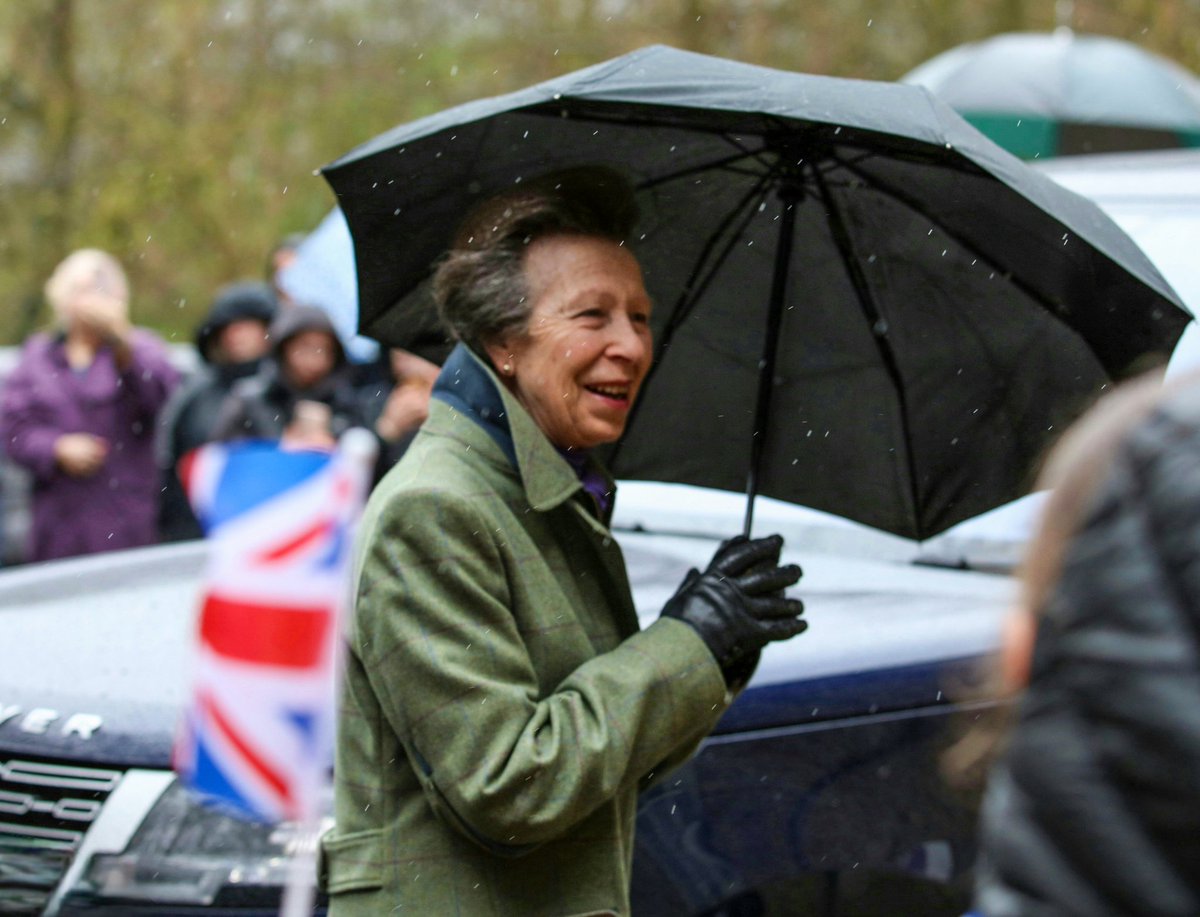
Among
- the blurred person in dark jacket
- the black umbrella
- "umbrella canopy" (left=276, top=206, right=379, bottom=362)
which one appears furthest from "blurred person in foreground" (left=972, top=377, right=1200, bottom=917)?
"umbrella canopy" (left=276, top=206, right=379, bottom=362)

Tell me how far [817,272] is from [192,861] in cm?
141

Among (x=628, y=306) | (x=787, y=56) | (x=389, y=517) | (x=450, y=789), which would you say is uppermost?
(x=787, y=56)

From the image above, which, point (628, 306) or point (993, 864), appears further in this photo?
point (628, 306)

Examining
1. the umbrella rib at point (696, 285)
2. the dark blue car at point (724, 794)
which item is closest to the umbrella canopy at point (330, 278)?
the dark blue car at point (724, 794)

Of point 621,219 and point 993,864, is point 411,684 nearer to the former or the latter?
point 621,219

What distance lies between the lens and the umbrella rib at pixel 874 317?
8.71 ft

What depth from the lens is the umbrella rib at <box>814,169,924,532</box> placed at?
2.66 metres

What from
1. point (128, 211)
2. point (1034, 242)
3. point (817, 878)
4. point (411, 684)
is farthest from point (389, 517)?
point (128, 211)

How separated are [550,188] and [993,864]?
152cm

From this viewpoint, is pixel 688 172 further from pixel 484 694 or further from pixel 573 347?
pixel 484 694

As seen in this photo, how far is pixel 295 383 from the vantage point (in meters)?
6.02

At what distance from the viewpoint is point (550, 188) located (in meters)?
2.45

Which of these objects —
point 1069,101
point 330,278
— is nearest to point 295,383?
point 330,278

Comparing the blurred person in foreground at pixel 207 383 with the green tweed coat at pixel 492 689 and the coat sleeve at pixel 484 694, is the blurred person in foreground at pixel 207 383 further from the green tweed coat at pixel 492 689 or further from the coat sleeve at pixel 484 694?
the coat sleeve at pixel 484 694
